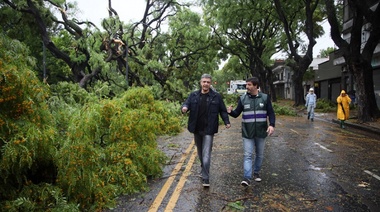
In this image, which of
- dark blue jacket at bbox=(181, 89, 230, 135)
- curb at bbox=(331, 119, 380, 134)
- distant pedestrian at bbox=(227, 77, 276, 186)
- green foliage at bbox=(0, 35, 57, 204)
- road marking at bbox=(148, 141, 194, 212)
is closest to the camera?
green foliage at bbox=(0, 35, 57, 204)

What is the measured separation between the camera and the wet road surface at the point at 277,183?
4918 mm

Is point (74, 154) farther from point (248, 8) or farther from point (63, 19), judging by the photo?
point (248, 8)

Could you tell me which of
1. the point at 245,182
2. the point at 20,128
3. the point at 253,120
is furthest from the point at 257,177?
the point at 20,128

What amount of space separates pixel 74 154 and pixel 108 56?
15.6 metres

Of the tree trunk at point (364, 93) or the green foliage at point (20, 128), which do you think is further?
the tree trunk at point (364, 93)

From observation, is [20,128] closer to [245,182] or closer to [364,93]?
[245,182]

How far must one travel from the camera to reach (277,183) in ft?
19.9

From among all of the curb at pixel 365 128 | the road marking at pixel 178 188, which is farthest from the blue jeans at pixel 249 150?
the curb at pixel 365 128

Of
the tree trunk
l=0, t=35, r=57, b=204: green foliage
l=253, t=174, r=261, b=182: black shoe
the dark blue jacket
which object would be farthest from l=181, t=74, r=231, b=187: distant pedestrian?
the tree trunk

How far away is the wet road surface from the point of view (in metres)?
4.92

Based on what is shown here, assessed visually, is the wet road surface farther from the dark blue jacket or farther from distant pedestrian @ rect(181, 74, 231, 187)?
the dark blue jacket

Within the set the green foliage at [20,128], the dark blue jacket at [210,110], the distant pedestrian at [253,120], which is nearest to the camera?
the green foliage at [20,128]

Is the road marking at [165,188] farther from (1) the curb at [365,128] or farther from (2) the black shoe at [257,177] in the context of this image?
(1) the curb at [365,128]

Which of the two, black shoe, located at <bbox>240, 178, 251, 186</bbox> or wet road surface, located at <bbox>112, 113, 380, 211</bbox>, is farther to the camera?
black shoe, located at <bbox>240, 178, 251, 186</bbox>
